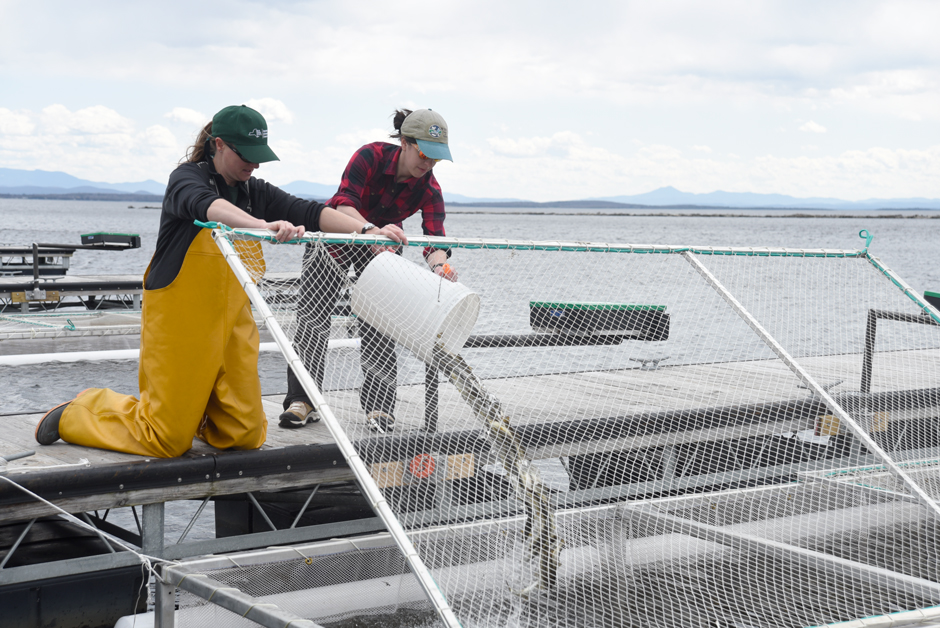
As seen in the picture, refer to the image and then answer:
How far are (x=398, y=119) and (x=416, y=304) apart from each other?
139 cm

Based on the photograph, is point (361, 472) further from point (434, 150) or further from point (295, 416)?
point (295, 416)

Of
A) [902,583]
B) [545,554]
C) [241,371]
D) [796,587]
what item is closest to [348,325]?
[241,371]

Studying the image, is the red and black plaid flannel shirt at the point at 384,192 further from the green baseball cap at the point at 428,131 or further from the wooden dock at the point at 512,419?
the wooden dock at the point at 512,419

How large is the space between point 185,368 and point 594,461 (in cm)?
289

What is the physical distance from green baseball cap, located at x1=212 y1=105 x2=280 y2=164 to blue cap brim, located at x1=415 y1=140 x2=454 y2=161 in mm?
881

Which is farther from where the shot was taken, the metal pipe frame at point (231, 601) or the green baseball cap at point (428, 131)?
the green baseball cap at point (428, 131)

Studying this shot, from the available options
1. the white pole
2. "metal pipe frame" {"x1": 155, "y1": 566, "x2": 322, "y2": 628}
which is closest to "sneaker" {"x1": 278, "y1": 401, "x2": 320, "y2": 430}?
"metal pipe frame" {"x1": 155, "y1": 566, "x2": 322, "y2": 628}

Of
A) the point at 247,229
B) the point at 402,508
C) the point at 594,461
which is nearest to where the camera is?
the point at 247,229

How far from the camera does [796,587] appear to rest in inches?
146

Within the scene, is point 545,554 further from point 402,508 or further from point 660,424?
point 660,424

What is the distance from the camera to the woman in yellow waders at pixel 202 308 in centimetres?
344

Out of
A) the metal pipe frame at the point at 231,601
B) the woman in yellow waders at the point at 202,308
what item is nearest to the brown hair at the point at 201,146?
the woman in yellow waders at the point at 202,308

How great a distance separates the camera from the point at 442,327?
3.61 metres

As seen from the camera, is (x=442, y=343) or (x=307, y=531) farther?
(x=307, y=531)
